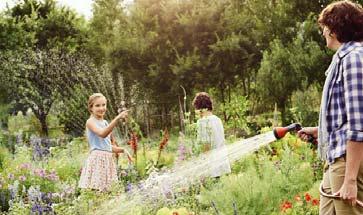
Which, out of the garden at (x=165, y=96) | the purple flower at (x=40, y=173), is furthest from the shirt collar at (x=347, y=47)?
the purple flower at (x=40, y=173)

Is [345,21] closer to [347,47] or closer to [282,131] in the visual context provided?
[347,47]

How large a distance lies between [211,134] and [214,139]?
0.08 m

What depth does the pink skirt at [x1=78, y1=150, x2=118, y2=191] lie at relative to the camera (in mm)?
5777

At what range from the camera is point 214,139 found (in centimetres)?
617

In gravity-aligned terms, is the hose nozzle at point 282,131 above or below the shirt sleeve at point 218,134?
above

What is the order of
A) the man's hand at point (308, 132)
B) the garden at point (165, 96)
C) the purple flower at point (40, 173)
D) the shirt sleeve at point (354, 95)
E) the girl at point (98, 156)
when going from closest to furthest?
1. the shirt sleeve at point (354, 95)
2. the man's hand at point (308, 132)
3. the garden at point (165, 96)
4. the girl at point (98, 156)
5. the purple flower at point (40, 173)

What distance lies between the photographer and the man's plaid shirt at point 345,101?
2527mm

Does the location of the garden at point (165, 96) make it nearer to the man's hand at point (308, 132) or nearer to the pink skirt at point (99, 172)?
the pink skirt at point (99, 172)

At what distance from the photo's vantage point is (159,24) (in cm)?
1617

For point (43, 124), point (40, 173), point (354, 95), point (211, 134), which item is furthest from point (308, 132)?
point (43, 124)

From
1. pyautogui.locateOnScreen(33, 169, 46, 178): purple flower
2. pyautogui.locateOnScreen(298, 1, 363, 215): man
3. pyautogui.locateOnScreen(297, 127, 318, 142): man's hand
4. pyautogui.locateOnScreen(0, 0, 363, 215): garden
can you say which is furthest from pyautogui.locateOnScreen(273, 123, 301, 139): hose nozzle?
pyautogui.locateOnScreen(33, 169, 46, 178): purple flower

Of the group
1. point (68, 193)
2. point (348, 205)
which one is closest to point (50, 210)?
point (68, 193)

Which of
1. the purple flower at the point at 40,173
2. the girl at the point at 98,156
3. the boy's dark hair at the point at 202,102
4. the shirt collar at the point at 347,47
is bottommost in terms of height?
the purple flower at the point at 40,173

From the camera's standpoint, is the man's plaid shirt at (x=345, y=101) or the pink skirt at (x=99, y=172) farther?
the pink skirt at (x=99, y=172)
